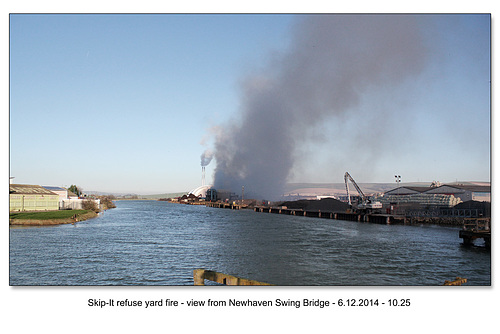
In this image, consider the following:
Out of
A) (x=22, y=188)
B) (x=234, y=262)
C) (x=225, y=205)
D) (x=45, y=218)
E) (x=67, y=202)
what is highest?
(x=22, y=188)

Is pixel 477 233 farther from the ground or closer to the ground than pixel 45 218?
farther from the ground

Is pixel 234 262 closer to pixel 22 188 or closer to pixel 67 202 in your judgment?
pixel 22 188

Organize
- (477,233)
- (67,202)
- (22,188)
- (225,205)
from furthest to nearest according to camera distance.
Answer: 1. (225,205)
2. (67,202)
3. (477,233)
4. (22,188)

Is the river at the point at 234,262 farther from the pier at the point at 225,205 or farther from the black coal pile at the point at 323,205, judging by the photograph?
the pier at the point at 225,205

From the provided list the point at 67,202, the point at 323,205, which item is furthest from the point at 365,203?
the point at 67,202

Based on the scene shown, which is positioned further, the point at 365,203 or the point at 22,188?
the point at 365,203

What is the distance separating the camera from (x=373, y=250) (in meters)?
25.0

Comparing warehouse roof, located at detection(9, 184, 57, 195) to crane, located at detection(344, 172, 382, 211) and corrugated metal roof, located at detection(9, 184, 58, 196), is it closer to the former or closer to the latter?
corrugated metal roof, located at detection(9, 184, 58, 196)

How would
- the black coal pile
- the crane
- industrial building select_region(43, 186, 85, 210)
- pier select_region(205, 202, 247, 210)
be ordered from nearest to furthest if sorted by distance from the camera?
industrial building select_region(43, 186, 85, 210) < the crane < the black coal pile < pier select_region(205, 202, 247, 210)

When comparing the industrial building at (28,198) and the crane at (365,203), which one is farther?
the crane at (365,203)

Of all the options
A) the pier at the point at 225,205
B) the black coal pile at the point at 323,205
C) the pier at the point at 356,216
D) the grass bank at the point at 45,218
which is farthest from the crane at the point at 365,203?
the pier at the point at 225,205

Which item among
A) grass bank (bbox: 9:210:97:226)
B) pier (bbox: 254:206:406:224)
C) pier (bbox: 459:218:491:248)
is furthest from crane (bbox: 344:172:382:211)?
grass bank (bbox: 9:210:97:226)

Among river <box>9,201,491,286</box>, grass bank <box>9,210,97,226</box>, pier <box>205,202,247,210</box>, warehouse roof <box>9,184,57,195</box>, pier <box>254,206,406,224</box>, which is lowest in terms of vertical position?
pier <box>205,202,247,210</box>
